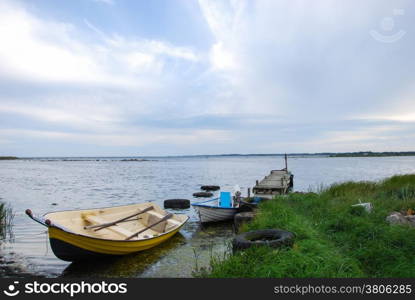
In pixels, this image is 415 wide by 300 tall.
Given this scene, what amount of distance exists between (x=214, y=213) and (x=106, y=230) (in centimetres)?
594

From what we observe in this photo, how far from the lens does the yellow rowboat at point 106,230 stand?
28.0 feet

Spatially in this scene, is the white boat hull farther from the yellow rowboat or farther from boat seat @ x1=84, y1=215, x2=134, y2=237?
boat seat @ x1=84, y1=215, x2=134, y2=237

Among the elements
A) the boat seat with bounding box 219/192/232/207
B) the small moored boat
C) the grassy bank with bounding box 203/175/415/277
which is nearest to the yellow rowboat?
the small moored boat

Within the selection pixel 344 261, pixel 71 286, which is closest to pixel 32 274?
pixel 71 286

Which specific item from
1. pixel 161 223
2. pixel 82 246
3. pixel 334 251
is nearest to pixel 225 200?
pixel 161 223

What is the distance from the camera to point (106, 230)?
422 inches

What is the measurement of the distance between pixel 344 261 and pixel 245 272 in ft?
6.75

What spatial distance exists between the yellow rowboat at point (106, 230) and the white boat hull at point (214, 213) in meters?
1.52

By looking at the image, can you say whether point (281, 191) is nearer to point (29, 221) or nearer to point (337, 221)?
point (337, 221)

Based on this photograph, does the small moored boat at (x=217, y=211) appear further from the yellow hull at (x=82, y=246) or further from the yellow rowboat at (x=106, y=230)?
the yellow hull at (x=82, y=246)

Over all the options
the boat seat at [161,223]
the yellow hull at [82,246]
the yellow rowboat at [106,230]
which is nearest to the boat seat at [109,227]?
the yellow rowboat at [106,230]

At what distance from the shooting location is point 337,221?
919 cm

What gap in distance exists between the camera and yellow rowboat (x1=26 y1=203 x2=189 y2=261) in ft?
28.0

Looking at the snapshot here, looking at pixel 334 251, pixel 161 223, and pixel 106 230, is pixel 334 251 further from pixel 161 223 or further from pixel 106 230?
pixel 106 230
